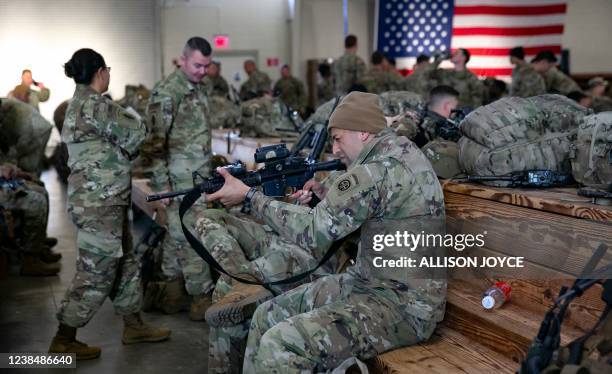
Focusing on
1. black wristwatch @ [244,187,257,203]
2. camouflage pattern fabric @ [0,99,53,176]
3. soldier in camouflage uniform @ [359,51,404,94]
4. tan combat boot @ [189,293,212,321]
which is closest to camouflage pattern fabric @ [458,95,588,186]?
black wristwatch @ [244,187,257,203]

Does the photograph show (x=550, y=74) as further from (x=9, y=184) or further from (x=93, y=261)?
(x=93, y=261)

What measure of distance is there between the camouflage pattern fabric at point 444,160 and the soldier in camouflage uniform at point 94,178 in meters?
1.74

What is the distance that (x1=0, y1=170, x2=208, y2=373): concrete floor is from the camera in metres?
4.46

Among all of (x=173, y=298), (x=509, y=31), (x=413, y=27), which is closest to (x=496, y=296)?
(x=173, y=298)

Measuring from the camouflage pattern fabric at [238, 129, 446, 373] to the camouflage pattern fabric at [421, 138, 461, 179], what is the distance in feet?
2.85

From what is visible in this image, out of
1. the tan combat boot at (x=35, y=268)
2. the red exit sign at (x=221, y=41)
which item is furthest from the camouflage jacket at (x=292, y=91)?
the tan combat boot at (x=35, y=268)

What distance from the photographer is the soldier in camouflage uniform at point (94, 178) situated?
4.36 m

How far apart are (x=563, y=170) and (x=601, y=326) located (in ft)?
4.86

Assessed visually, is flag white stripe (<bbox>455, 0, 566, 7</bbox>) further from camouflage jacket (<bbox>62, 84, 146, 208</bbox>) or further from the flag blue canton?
camouflage jacket (<bbox>62, 84, 146, 208</bbox>)

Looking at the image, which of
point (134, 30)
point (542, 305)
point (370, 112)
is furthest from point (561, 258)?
point (134, 30)

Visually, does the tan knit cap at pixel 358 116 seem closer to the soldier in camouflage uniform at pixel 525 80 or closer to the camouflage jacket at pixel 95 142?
the camouflage jacket at pixel 95 142

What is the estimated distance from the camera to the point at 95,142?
4395 millimetres

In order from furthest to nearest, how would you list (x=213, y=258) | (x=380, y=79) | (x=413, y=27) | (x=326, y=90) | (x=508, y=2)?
1. (x=326, y=90)
2. (x=413, y=27)
3. (x=380, y=79)
4. (x=508, y=2)
5. (x=213, y=258)

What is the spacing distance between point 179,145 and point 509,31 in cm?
738
